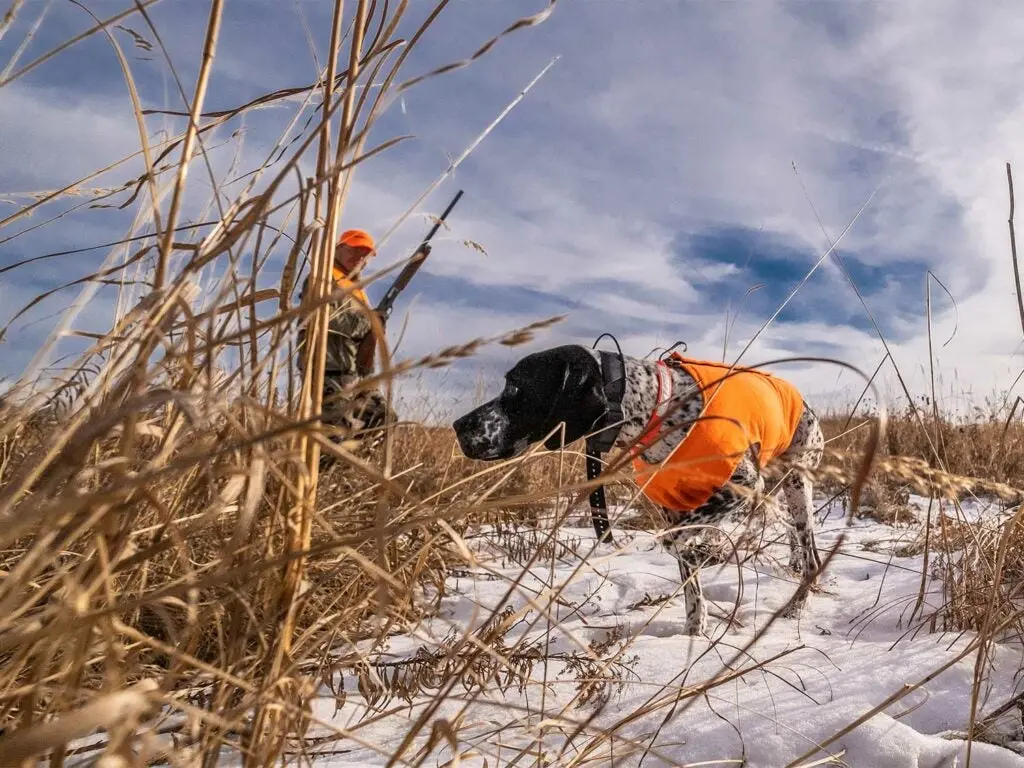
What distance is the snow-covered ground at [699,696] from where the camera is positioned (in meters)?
1.25

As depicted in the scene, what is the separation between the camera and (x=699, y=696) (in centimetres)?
150

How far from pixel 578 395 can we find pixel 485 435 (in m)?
0.40

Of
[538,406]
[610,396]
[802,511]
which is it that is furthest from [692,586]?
[802,511]

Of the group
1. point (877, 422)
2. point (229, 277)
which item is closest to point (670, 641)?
point (877, 422)

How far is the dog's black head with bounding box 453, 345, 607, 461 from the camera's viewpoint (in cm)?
266

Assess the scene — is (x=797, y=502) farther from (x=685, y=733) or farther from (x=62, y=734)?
(x=62, y=734)

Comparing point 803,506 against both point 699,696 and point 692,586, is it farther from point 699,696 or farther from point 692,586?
point 699,696

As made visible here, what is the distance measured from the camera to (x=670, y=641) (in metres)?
2.26

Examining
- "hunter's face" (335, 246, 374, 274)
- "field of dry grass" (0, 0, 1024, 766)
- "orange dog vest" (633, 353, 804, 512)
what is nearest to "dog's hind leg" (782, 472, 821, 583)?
"orange dog vest" (633, 353, 804, 512)

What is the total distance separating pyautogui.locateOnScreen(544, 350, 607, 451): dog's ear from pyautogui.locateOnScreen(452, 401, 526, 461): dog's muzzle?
19 cm

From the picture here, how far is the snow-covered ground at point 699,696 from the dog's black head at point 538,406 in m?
0.61

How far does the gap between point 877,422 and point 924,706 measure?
4.64 ft

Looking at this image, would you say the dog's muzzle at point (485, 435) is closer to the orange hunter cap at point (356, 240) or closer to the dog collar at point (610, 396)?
the dog collar at point (610, 396)

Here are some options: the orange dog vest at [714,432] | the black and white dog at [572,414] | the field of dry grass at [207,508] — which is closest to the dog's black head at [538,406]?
the black and white dog at [572,414]
